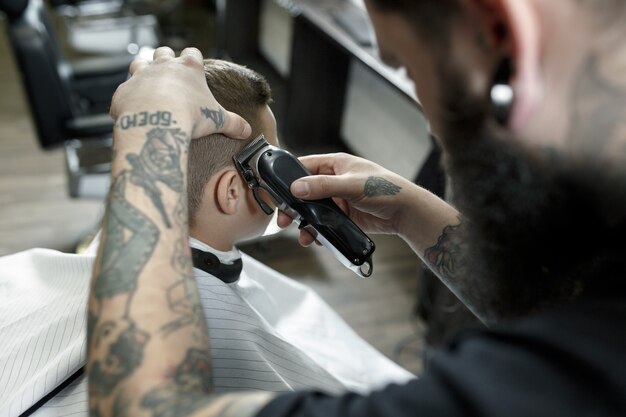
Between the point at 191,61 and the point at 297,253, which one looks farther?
the point at 297,253

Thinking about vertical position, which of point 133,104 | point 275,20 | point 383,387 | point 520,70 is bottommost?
point 275,20

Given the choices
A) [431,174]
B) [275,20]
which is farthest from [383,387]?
[275,20]

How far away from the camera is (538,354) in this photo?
49 centimetres

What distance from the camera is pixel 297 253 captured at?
2545 millimetres

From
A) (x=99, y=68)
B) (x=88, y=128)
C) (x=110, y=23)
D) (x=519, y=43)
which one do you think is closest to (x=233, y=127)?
(x=519, y=43)

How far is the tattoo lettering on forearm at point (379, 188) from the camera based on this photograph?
1038mm

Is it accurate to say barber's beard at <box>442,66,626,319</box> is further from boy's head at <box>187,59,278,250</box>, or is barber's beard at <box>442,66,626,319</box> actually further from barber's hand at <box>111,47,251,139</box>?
boy's head at <box>187,59,278,250</box>

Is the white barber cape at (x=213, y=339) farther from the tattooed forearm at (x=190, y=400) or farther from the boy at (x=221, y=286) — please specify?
the tattooed forearm at (x=190, y=400)

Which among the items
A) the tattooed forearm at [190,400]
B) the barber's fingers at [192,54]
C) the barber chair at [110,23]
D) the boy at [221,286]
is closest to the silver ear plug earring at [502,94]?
the tattooed forearm at [190,400]

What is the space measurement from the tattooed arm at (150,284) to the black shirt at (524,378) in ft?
0.36

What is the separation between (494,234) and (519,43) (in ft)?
0.71

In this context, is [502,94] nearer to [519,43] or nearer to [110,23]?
[519,43]

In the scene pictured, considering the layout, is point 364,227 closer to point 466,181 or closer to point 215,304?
point 215,304

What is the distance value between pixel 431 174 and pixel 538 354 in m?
1.13
